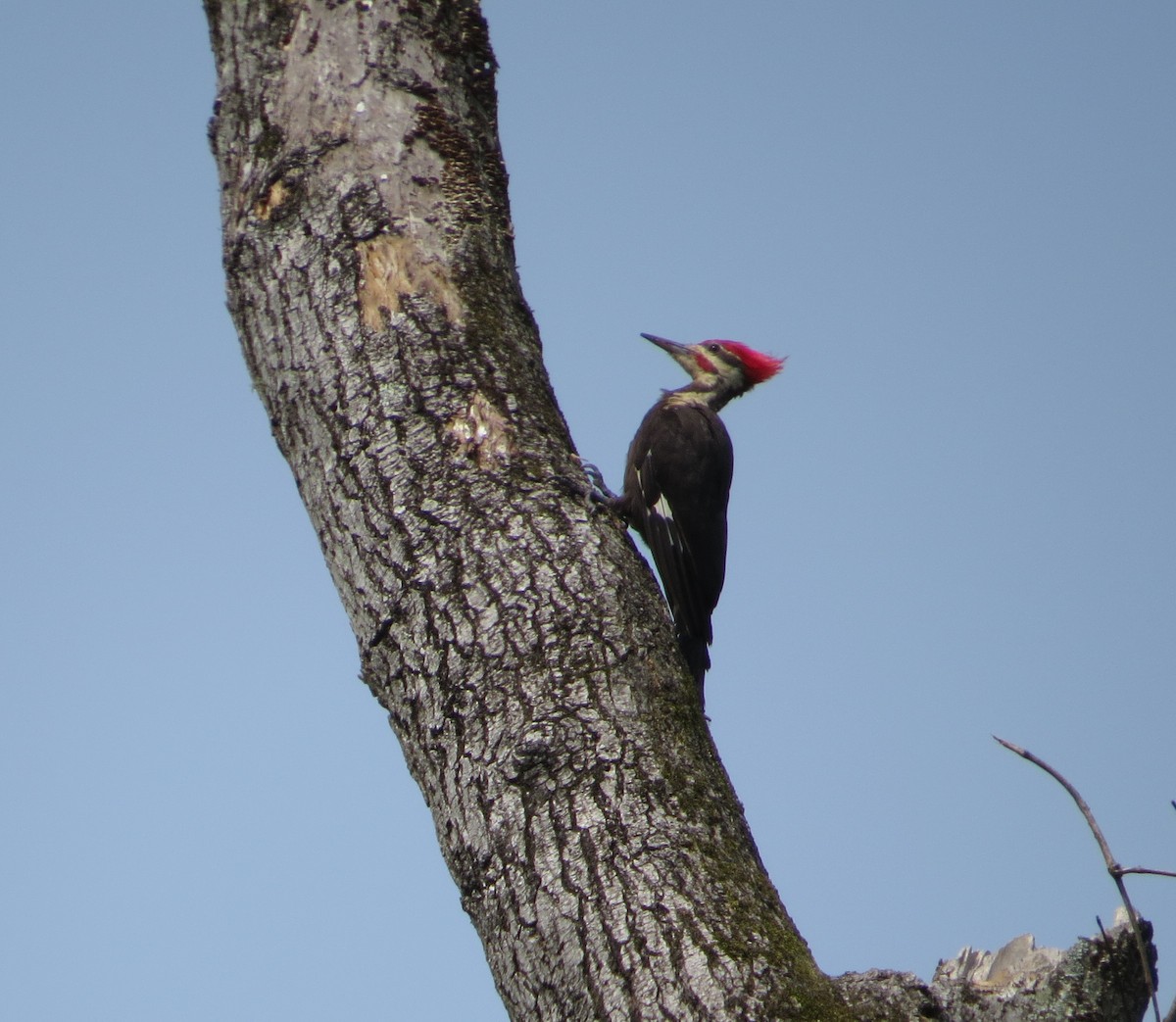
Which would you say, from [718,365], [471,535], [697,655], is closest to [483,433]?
[471,535]

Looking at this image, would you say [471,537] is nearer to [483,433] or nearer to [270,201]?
[483,433]

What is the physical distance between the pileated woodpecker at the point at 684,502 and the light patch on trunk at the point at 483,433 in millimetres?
1928

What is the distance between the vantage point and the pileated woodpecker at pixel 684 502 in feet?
15.5

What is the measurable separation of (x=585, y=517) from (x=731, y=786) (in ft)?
1.94

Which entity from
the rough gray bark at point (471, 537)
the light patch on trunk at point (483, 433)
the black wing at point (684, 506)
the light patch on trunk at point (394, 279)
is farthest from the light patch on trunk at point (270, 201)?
the black wing at point (684, 506)

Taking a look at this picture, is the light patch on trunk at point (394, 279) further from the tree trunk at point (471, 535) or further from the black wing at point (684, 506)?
the black wing at point (684, 506)

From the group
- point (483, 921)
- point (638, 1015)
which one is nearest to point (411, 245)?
point (483, 921)

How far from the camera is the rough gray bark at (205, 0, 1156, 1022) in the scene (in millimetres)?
1951

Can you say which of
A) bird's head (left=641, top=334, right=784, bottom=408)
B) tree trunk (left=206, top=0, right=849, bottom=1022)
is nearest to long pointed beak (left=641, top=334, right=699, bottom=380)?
bird's head (left=641, top=334, right=784, bottom=408)

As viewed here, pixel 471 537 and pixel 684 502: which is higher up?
pixel 684 502

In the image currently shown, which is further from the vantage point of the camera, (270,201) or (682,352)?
(682,352)

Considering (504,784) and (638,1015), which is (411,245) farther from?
(638,1015)

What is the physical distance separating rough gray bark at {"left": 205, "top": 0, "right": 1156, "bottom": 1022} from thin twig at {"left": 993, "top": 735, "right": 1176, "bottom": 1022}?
0.37m

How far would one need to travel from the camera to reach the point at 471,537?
7.77 ft
